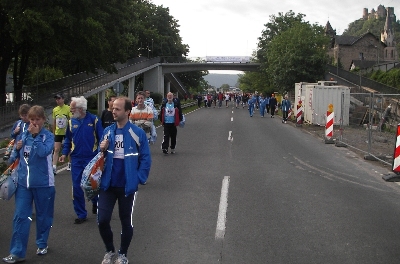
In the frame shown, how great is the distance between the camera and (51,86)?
33938 mm

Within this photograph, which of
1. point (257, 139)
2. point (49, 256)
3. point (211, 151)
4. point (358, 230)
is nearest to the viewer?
point (49, 256)

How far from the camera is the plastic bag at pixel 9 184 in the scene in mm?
6328

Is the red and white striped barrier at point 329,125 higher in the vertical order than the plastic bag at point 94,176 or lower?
lower

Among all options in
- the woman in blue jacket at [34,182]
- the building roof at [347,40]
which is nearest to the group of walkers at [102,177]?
the woman in blue jacket at [34,182]

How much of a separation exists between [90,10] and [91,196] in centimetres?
2641

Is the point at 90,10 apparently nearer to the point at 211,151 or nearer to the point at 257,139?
the point at 257,139

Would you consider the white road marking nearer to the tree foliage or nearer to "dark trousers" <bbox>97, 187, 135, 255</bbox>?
"dark trousers" <bbox>97, 187, 135, 255</bbox>

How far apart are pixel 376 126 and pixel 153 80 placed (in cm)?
6143

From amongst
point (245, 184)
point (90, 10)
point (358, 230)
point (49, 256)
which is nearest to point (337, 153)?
point (245, 184)

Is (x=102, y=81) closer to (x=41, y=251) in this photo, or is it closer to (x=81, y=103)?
(x=81, y=103)

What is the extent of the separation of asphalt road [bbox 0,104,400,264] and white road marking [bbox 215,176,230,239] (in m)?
0.01

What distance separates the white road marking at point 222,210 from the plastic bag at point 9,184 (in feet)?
8.65

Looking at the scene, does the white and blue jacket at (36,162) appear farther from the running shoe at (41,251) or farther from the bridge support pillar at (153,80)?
the bridge support pillar at (153,80)

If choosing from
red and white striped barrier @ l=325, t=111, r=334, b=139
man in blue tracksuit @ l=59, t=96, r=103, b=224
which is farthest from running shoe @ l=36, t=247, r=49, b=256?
red and white striped barrier @ l=325, t=111, r=334, b=139
